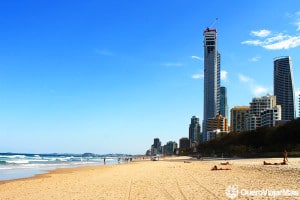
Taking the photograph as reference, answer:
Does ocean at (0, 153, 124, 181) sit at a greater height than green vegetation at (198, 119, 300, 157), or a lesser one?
lesser

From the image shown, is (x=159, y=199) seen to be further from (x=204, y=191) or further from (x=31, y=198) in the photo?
(x=31, y=198)

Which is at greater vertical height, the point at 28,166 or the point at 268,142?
the point at 268,142

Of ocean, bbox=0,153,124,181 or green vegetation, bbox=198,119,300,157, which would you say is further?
green vegetation, bbox=198,119,300,157

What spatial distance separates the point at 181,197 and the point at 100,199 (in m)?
3.41

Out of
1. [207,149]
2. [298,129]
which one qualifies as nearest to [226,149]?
[207,149]

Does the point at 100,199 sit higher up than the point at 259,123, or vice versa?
the point at 259,123

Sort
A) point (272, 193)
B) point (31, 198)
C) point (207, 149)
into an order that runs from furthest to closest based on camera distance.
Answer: point (207, 149)
point (31, 198)
point (272, 193)

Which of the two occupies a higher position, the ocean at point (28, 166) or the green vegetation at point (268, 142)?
the green vegetation at point (268, 142)

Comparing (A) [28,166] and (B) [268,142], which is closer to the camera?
(A) [28,166]

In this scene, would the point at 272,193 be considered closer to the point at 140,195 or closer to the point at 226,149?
the point at 140,195

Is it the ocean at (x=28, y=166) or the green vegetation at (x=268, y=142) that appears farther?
the green vegetation at (x=268, y=142)

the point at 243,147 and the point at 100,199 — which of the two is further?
the point at 243,147

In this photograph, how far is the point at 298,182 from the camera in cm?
1750

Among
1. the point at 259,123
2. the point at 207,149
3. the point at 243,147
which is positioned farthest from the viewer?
the point at 259,123
